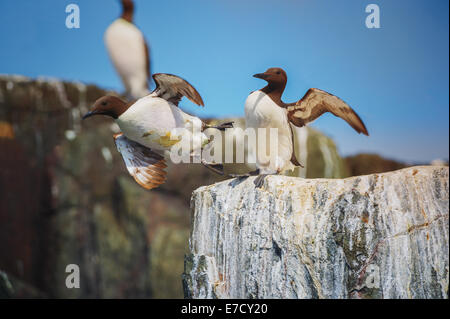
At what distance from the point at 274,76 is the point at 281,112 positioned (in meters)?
0.27

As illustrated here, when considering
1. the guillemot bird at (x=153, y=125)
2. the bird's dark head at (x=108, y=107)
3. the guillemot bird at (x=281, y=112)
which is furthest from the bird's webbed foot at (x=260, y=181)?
the bird's dark head at (x=108, y=107)

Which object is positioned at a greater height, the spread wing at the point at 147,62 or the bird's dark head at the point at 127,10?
the bird's dark head at the point at 127,10

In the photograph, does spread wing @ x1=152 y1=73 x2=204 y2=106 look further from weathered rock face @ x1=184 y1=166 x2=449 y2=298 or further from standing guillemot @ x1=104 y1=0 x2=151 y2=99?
standing guillemot @ x1=104 y1=0 x2=151 y2=99

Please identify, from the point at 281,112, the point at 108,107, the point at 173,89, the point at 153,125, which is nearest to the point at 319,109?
the point at 281,112

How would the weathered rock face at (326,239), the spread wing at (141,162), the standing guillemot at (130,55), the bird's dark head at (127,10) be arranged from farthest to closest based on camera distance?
the bird's dark head at (127,10) < the standing guillemot at (130,55) < the spread wing at (141,162) < the weathered rock face at (326,239)

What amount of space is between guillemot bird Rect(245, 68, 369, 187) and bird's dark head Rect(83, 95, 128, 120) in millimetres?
942

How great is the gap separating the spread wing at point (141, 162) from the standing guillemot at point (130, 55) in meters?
2.04

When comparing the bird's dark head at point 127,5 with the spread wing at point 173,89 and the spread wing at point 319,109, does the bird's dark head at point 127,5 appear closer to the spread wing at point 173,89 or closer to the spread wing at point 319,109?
the spread wing at point 173,89

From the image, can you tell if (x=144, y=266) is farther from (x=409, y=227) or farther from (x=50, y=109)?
(x=409, y=227)

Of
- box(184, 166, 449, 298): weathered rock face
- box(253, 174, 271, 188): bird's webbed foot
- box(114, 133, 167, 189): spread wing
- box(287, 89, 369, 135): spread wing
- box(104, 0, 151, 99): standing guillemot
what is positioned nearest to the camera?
box(184, 166, 449, 298): weathered rock face

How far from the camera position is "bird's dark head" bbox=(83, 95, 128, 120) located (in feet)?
10.6

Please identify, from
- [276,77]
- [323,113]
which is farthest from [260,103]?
[323,113]

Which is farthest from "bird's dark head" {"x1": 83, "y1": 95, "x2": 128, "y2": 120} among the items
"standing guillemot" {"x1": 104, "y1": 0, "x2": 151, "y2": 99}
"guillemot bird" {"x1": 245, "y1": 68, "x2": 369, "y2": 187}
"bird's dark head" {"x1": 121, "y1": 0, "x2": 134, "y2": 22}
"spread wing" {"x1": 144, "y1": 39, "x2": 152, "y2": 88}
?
"bird's dark head" {"x1": 121, "y1": 0, "x2": 134, "y2": 22}

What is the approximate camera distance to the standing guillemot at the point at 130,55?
5.48 m
